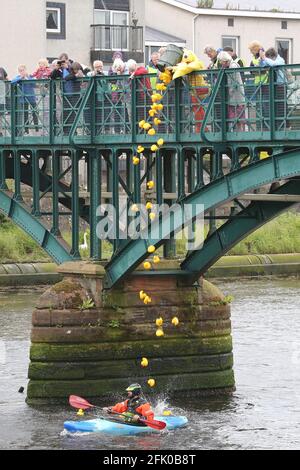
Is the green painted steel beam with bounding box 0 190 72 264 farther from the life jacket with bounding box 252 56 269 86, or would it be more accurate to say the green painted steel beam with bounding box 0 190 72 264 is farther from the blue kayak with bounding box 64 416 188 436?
the life jacket with bounding box 252 56 269 86

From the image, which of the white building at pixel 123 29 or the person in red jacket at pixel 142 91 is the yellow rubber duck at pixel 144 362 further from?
the white building at pixel 123 29

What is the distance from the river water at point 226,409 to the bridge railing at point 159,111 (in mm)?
6148

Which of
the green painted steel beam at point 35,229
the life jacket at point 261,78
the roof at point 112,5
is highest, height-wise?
the roof at point 112,5

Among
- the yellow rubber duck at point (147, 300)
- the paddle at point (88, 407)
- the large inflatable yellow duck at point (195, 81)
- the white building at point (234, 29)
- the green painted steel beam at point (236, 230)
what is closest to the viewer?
the large inflatable yellow duck at point (195, 81)

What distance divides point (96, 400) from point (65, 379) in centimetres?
84

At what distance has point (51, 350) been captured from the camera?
43469 millimetres

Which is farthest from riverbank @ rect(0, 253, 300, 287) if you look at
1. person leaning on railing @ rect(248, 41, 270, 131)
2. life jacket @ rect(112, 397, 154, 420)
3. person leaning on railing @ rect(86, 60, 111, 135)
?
person leaning on railing @ rect(248, 41, 270, 131)

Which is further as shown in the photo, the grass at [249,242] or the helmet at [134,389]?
the grass at [249,242]

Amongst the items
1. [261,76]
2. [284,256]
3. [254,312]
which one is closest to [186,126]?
[261,76]

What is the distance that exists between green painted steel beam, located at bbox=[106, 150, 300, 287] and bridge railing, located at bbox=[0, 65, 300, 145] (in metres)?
0.55

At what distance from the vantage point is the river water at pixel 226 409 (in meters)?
40.0

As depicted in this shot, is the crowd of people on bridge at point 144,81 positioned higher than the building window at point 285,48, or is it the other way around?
the building window at point 285,48

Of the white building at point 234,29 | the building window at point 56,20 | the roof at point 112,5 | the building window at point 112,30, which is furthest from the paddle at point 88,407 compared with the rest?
the white building at point 234,29
